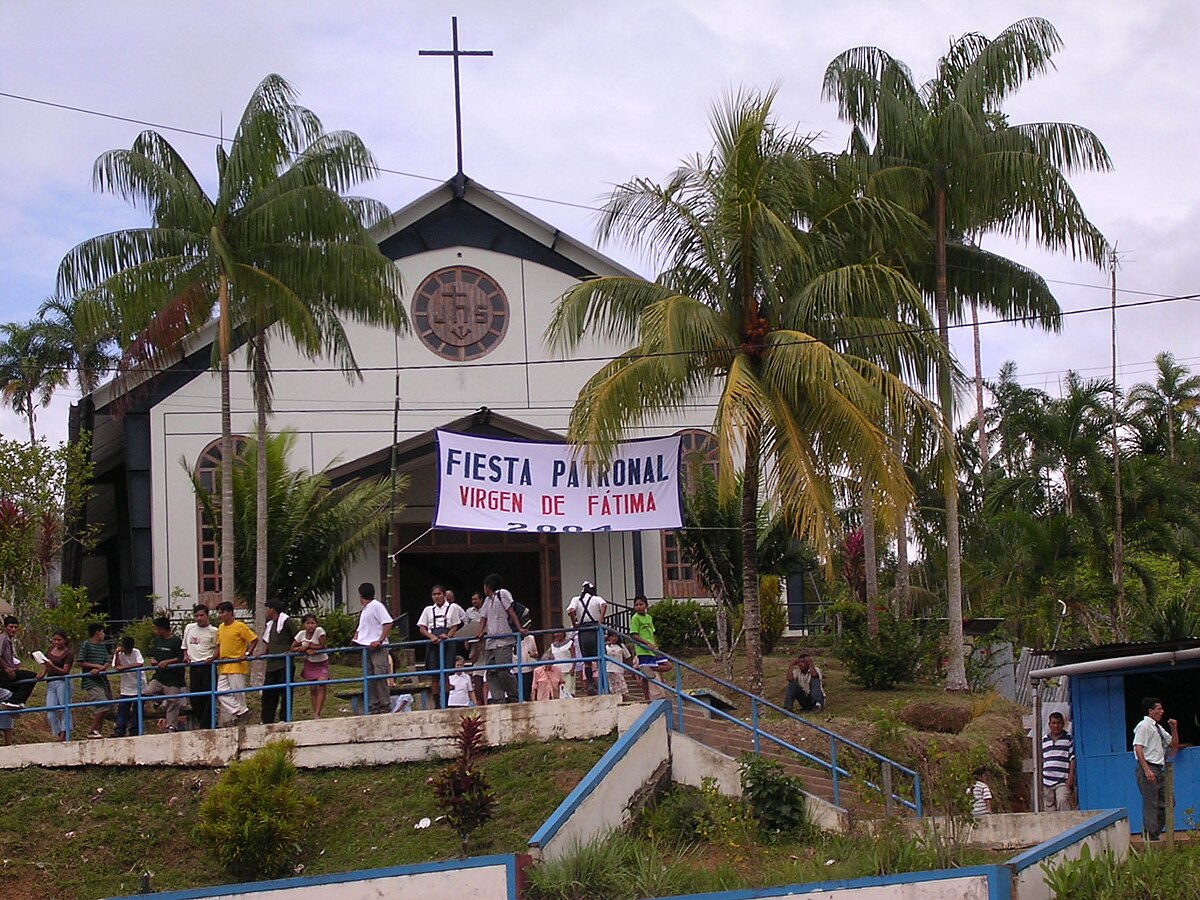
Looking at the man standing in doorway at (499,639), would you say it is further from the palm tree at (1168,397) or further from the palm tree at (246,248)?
the palm tree at (1168,397)

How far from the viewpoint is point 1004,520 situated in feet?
91.8

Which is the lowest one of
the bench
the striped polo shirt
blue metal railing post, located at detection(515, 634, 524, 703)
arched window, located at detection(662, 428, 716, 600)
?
the striped polo shirt

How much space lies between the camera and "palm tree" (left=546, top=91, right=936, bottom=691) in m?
19.1

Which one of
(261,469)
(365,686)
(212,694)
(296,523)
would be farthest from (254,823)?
(296,523)

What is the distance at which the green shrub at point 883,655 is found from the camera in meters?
22.3

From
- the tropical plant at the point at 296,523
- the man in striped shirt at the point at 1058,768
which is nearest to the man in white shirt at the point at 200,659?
the tropical plant at the point at 296,523

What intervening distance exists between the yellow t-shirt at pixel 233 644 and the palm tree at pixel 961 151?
10346mm

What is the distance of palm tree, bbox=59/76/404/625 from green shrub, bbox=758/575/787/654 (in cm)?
924

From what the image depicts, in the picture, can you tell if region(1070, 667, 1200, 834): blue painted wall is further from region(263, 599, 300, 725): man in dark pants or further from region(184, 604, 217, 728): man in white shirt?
region(184, 604, 217, 728): man in white shirt

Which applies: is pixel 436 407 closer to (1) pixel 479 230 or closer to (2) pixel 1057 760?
(1) pixel 479 230

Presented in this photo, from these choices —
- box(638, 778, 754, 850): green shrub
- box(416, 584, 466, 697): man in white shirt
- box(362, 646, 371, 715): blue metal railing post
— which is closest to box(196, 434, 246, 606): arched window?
box(416, 584, 466, 697): man in white shirt

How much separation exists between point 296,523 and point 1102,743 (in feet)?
45.0

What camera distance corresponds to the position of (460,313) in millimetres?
28594

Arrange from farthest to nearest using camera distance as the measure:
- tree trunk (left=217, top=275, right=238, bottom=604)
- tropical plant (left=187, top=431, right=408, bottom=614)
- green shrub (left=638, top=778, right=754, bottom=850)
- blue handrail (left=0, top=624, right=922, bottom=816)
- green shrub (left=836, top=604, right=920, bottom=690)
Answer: tropical plant (left=187, top=431, right=408, bottom=614) < green shrub (left=836, top=604, right=920, bottom=690) < tree trunk (left=217, top=275, right=238, bottom=604) < blue handrail (left=0, top=624, right=922, bottom=816) < green shrub (left=638, top=778, right=754, bottom=850)
